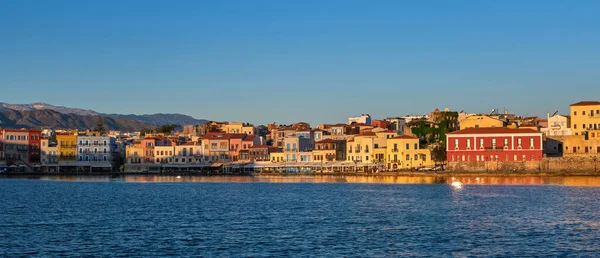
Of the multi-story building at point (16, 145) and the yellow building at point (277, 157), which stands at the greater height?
the multi-story building at point (16, 145)

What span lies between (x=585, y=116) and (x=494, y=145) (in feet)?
46.3

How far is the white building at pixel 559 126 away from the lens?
104062 millimetres

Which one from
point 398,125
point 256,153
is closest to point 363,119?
point 398,125

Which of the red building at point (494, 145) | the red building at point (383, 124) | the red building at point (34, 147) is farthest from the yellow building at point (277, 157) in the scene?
the red building at point (34, 147)

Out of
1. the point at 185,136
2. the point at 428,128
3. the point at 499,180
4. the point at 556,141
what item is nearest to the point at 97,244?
the point at 499,180

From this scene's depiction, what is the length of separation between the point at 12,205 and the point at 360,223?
2383 centimetres

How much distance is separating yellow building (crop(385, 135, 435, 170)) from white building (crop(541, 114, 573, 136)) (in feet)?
50.8

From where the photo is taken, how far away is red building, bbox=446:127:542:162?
9425 cm

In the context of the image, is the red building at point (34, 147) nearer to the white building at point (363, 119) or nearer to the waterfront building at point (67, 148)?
the waterfront building at point (67, 148)

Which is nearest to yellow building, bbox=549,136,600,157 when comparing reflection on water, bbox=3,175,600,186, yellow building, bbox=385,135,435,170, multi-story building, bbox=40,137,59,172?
reflection on water, bbox=3,175,600,186

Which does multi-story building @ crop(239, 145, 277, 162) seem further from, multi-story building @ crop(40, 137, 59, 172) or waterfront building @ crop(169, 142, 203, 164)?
multi-story building @ crop(40, 137, 59, 172)

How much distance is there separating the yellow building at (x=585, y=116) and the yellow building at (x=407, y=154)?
56.5ft

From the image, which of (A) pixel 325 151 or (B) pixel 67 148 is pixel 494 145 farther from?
(B) pixel 67 148

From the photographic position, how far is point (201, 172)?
115 m
